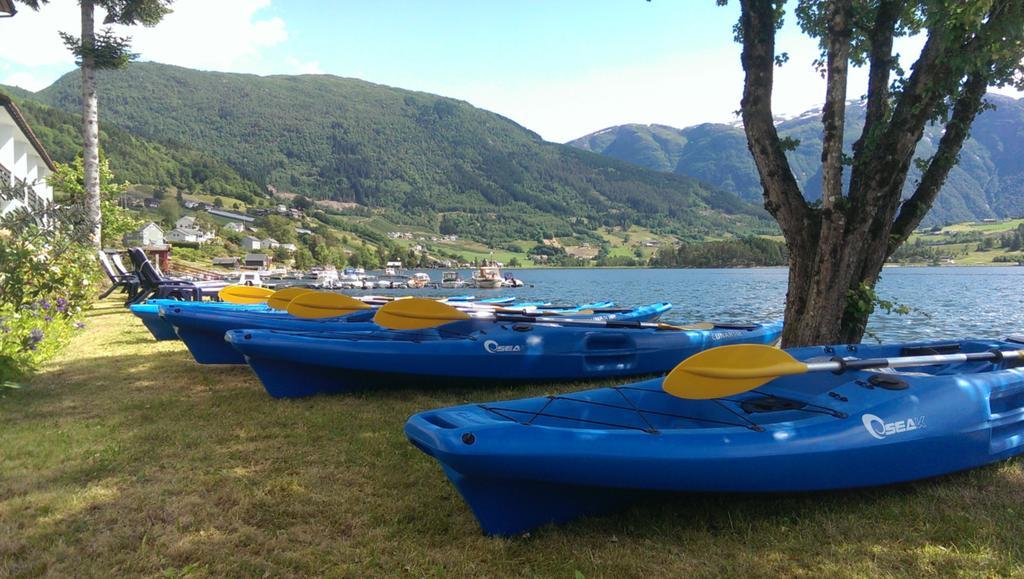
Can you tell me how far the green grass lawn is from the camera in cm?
279

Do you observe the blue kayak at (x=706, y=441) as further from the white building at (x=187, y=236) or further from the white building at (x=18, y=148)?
the white building at (x=187, y=236)

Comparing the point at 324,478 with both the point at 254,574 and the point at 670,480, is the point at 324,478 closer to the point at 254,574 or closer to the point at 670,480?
the point at 254,574

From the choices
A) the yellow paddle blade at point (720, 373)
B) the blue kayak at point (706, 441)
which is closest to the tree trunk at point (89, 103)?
the blue kayak at point (706, 441)

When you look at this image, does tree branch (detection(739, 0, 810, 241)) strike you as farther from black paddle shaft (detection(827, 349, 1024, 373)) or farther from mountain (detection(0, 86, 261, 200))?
mountain (detection(0, 86, 261, 200))

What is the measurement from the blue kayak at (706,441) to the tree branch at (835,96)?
254cm

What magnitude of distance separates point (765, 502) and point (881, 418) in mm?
894

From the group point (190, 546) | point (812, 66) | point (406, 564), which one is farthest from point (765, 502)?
point (812, 66)

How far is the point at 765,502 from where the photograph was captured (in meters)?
3.53

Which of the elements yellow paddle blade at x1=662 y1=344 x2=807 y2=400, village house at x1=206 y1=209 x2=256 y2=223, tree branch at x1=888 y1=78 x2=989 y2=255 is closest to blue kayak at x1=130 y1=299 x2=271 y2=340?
yellow paddle blade at x1=662 y1=344 x2=807 y2=400

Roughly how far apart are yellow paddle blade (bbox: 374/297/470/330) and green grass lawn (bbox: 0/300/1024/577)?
158cm

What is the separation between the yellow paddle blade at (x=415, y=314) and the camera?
20.4 ft

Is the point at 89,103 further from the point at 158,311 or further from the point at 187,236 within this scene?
the point at 187,236

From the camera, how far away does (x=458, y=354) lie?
6461mm

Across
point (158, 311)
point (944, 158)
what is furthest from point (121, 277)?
point (944, 158)
